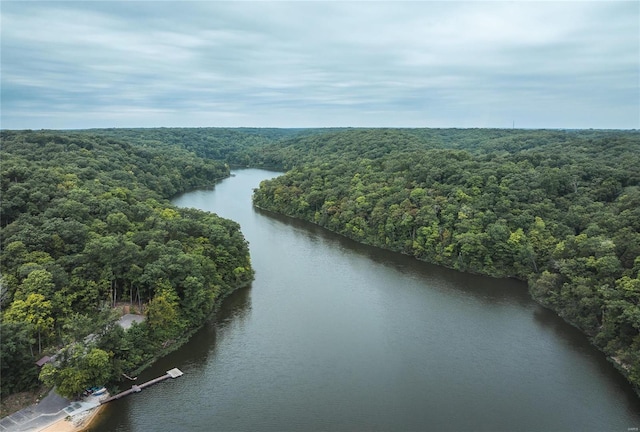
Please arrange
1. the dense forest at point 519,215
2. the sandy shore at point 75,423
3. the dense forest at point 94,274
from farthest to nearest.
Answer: the dense forest at point 519,215, the dense forest at point 94,274, the sandy shore at point 75,423

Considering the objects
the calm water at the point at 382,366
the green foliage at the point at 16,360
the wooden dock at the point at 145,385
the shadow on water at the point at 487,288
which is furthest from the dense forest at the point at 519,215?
the green foliage at the point at 16,360

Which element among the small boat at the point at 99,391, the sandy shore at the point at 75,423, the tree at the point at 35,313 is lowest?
the sandy shore at the point at 75,423

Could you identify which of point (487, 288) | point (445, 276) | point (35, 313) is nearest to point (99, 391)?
point (35, 313)

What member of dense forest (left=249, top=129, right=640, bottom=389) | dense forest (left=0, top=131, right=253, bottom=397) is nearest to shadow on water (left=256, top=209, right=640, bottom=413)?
dense forest (left=249, top=129, right=640, bottom=389)

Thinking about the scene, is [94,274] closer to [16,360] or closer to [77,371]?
[16,360]

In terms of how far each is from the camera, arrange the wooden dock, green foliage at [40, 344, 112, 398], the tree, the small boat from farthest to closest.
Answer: the tree
the wooden dock
the small boat
green foliage at [40, 344, 112, 398]

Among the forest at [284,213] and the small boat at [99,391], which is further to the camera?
the forest at [284,213]

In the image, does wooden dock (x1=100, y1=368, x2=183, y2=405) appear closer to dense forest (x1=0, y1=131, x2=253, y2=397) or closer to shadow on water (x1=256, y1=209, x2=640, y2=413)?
dense forest (x1=0, y1=131, x2=253, y2=397)

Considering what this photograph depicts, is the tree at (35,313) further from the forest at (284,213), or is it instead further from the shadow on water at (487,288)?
the shadow on water at (487,288)

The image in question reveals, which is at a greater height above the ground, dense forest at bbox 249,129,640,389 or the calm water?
dense forest at bbox 249,129,640,389
